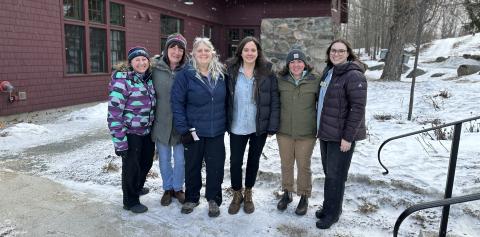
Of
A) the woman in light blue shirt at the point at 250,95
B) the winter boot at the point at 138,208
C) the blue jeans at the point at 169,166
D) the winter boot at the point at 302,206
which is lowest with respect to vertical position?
the winter boot at the point at 138,208

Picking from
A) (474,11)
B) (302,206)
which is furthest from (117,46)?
(474,11)

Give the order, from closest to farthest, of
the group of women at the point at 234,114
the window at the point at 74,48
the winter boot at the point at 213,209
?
the group of women at the point at 234,114, the winter boot at the point at 213,209, the window at the point at 74,48

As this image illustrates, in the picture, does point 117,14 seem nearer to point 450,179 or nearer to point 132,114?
point 132,114

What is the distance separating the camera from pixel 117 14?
10.6 metres

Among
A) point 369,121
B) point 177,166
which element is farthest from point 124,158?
point 369,121

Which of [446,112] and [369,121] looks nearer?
[369,121]

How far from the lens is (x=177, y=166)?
3777mm

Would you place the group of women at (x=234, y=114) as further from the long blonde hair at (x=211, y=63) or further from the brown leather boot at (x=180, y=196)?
the brown leather boot at (x=180, y=196)

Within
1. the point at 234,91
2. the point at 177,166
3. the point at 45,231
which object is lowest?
the point at 45,231

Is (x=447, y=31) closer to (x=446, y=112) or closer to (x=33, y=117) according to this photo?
(x=446, y=112)

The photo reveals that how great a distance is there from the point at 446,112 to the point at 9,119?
29.8 feet

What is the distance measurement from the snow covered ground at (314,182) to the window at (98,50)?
9.74 feet

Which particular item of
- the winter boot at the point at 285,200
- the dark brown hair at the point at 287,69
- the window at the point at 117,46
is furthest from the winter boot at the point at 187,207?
the window at the point at 117,46

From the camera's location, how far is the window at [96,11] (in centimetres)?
960
